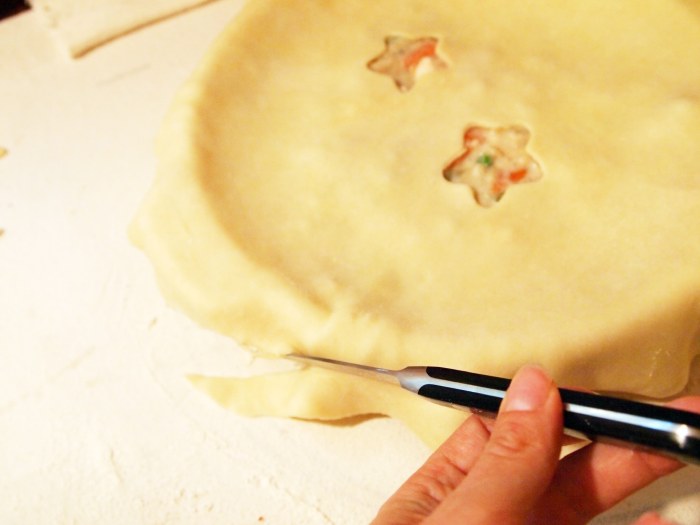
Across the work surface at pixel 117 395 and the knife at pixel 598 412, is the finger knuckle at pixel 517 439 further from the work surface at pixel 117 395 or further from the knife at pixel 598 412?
the work surface at pixel 117 395

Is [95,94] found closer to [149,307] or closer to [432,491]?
[149,307]

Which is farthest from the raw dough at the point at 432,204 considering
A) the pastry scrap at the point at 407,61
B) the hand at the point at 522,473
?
the hand at the point at 522,473

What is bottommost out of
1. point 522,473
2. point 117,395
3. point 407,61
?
point 117,395

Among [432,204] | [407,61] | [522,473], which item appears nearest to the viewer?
[522,473]

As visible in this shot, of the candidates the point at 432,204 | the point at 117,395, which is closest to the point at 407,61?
the point at 432,204

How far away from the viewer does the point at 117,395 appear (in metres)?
1.09

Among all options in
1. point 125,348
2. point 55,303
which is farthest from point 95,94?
point 125,348

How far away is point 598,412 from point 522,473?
0.31 ft

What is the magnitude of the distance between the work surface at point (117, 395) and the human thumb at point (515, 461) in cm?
36

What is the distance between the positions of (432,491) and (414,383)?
0.41 ft

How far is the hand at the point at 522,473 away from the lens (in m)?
0.61

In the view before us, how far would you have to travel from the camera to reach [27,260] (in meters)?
1.27

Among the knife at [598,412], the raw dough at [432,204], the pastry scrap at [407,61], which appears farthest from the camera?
the pastry scrap at [407,61]

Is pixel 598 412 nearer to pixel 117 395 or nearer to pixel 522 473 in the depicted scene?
pixel 522 473
